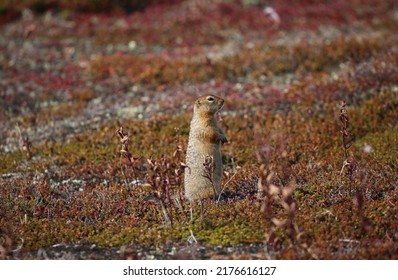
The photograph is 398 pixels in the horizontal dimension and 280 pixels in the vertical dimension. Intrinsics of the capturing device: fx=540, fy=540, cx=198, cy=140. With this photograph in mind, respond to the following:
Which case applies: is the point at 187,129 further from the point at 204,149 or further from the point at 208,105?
the point at 204,149

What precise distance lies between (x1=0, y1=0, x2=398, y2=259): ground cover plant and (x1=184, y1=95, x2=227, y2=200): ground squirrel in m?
0.31

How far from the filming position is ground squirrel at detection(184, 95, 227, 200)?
9812mm

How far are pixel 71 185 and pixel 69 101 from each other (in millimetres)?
7202

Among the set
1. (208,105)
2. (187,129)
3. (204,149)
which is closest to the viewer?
(204,149)

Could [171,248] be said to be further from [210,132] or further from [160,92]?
[160,92]

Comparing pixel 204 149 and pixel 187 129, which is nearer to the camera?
pixel 204 149

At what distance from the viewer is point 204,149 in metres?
9.80

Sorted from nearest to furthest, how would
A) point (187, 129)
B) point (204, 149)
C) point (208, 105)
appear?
point (204, 149) < point (208, 105) < point (187, 129)

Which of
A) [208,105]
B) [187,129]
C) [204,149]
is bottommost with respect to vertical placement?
[187,129]

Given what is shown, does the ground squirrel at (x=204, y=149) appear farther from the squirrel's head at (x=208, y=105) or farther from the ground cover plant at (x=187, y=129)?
the ground cover plant at (x=187, y=129)

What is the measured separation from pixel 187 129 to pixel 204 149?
462cm

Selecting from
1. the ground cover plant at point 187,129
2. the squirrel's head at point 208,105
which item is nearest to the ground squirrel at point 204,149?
the squirrel's head at point 208,105

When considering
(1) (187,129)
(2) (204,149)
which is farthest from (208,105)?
(1) (187,129)

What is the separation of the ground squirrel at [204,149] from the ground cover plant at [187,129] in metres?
0.31
